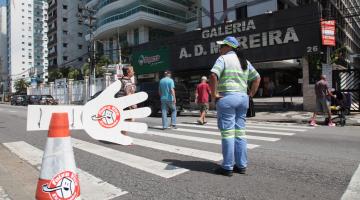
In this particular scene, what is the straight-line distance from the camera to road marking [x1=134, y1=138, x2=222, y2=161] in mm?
6508

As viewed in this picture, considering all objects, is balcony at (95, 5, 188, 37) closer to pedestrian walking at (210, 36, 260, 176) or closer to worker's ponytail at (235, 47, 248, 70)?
worker's ponytail at (235, 47, 248, 70)

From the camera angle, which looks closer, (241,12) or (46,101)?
(46,101)

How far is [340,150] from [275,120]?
8.70 meters

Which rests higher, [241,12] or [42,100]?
[241,12]

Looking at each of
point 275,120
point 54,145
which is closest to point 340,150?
point 54,145

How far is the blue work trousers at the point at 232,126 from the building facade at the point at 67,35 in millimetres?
81447

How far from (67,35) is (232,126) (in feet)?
278

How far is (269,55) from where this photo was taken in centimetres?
2172

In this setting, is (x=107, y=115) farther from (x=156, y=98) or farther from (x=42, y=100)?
(x=42, y=100)

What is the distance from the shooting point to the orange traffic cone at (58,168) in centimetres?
346

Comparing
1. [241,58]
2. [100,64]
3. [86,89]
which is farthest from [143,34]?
[241,58]

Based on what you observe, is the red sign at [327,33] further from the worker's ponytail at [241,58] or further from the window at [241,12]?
the window at [241,12]

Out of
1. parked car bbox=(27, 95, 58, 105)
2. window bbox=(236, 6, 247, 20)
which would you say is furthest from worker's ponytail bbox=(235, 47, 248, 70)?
window bbox=(236, 6, 247, 20)

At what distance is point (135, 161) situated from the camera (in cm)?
623
